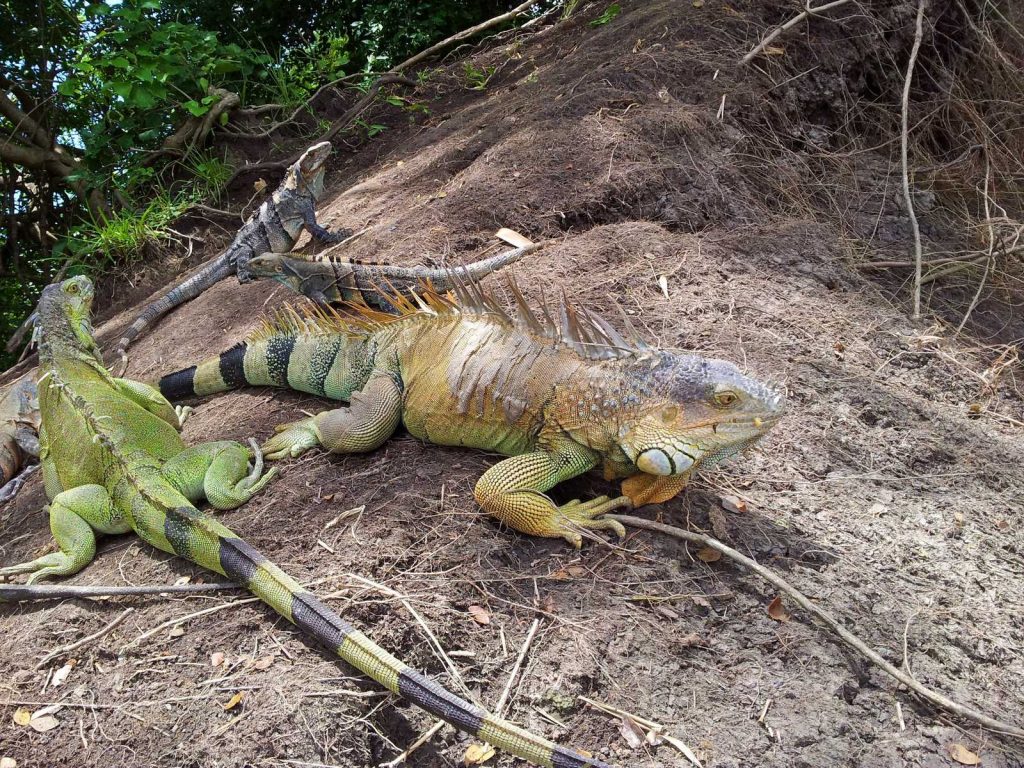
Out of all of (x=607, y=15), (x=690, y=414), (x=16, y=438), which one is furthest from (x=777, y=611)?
(x=607, y=15)

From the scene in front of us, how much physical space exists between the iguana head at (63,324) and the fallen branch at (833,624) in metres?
2.44

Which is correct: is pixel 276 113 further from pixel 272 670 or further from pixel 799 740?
pixel 799 740

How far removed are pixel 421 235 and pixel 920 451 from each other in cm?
301

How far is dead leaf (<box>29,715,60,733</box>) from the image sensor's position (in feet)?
6.86

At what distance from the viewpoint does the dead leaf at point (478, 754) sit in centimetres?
186

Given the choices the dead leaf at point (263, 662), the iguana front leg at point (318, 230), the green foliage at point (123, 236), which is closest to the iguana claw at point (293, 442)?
the dead leaf at point (263, 662)

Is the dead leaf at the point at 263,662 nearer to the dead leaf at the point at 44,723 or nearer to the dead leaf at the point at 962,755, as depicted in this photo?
the dead leaf at the point at 44,723

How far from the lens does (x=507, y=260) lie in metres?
3.98

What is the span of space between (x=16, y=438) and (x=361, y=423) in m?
2.33

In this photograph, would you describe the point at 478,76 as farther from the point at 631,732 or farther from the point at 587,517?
the point at 631,732

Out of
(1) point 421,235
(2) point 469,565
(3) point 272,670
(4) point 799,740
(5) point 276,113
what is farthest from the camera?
(5) point 276,113

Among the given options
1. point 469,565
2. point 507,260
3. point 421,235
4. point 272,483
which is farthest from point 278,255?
point 469,565

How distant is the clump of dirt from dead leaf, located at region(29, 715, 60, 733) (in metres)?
0.02

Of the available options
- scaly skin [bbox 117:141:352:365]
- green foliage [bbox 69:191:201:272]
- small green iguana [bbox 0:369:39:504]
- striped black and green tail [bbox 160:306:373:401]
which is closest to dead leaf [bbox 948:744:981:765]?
striped black and green tail [bbox 160:306:373:401]
